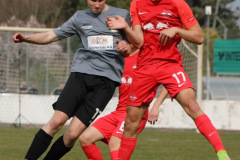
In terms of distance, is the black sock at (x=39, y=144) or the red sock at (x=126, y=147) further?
the black sock at (x=39, y=144)

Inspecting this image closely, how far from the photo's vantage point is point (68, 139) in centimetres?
774

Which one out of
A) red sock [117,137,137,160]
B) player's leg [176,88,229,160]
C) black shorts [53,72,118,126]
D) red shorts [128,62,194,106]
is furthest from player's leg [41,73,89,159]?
player's leg [176,88,229,160]

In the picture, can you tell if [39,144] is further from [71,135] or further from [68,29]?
[68,29]

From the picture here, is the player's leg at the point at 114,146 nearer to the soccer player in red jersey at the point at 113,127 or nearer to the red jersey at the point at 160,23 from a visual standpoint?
the soccer player in red jersey at the point at 113,127

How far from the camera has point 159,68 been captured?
7.36 metres

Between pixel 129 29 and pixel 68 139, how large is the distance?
4.42 ft

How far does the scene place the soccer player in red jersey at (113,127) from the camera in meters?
8.16

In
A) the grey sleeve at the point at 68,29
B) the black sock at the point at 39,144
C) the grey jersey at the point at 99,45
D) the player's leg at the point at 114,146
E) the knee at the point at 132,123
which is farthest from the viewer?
the player's leg at the point at 114,146

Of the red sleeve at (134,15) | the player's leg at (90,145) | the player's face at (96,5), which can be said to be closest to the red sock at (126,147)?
the player's leg at (90,145)

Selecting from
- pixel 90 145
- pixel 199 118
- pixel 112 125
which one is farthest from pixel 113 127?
pixel 199 118

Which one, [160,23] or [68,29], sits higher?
[160,23]

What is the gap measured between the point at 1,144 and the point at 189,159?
13.0 feet

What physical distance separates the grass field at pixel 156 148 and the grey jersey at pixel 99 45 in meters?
3.23

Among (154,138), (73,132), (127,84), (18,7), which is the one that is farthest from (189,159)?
(18,7)
